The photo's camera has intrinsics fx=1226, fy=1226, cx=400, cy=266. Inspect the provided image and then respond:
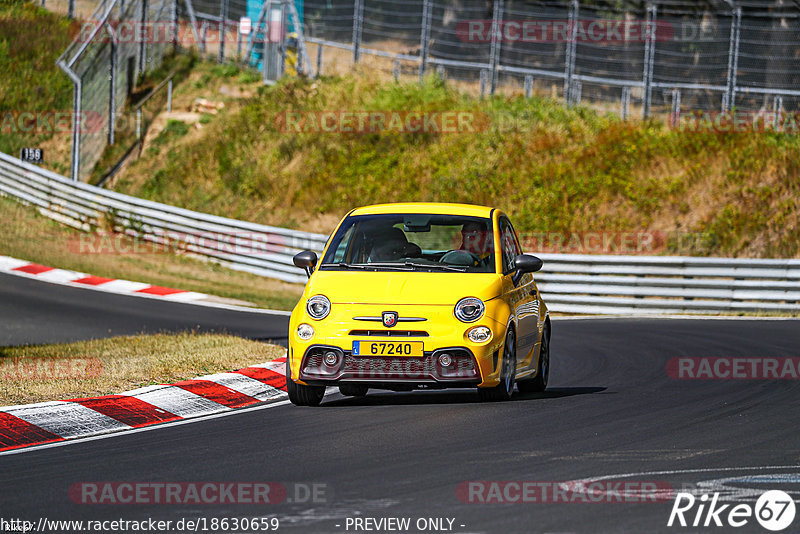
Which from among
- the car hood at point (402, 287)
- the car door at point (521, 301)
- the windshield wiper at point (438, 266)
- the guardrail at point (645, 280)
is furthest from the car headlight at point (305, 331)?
the guardrail at point (645, 280)

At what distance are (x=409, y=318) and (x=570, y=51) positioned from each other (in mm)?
20991

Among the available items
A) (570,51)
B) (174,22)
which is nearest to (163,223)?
(570,51)

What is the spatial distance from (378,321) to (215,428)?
1542 mm

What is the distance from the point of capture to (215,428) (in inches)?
352

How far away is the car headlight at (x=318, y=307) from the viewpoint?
974cm

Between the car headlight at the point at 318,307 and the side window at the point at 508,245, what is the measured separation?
1647mm

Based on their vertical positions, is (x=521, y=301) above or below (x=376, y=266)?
below

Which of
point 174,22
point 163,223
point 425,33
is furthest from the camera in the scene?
point 174,22

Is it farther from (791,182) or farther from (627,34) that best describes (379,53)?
(791,182)

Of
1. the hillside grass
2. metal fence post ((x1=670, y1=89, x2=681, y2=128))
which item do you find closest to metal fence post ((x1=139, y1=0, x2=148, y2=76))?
the hillside grass

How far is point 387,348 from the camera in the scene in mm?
9531

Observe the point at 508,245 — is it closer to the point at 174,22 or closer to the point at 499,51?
the point at 499,51

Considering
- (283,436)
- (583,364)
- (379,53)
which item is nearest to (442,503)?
(283,436)

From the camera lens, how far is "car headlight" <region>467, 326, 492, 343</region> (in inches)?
377
